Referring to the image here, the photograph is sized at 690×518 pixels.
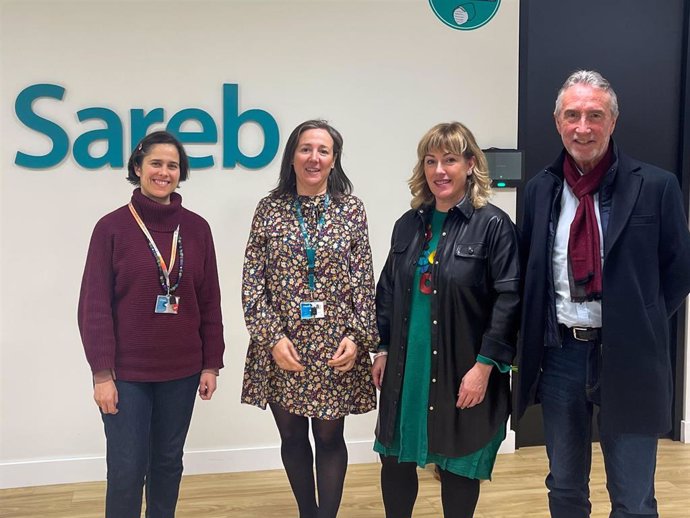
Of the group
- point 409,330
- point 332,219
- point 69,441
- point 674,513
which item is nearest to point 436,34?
point 332,219

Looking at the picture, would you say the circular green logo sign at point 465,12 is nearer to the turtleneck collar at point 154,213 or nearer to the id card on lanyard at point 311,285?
the id card on lanyard at point 311,285

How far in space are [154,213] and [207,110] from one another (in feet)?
4.24

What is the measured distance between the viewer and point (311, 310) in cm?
233

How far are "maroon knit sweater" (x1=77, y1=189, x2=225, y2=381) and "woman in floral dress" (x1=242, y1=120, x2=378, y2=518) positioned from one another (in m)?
0.25

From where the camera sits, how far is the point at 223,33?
334cm

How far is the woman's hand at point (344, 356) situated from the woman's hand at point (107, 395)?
0.75m

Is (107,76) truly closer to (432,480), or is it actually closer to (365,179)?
(365,179)

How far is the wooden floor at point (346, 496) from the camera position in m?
3.00

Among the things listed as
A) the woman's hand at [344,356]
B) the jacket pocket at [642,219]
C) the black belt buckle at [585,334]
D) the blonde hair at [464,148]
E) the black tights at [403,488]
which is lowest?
the black tights at [403,488]

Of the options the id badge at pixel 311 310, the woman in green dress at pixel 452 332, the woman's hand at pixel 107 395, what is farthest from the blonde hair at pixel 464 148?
the woman's hand at pixel 107 395

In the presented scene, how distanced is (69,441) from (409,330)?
6.98 feet

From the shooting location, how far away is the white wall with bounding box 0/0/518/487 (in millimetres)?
3213

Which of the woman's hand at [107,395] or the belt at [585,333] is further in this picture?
the woman's hand at [107,395]

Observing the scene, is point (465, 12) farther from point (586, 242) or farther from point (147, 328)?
point (147, 328)
